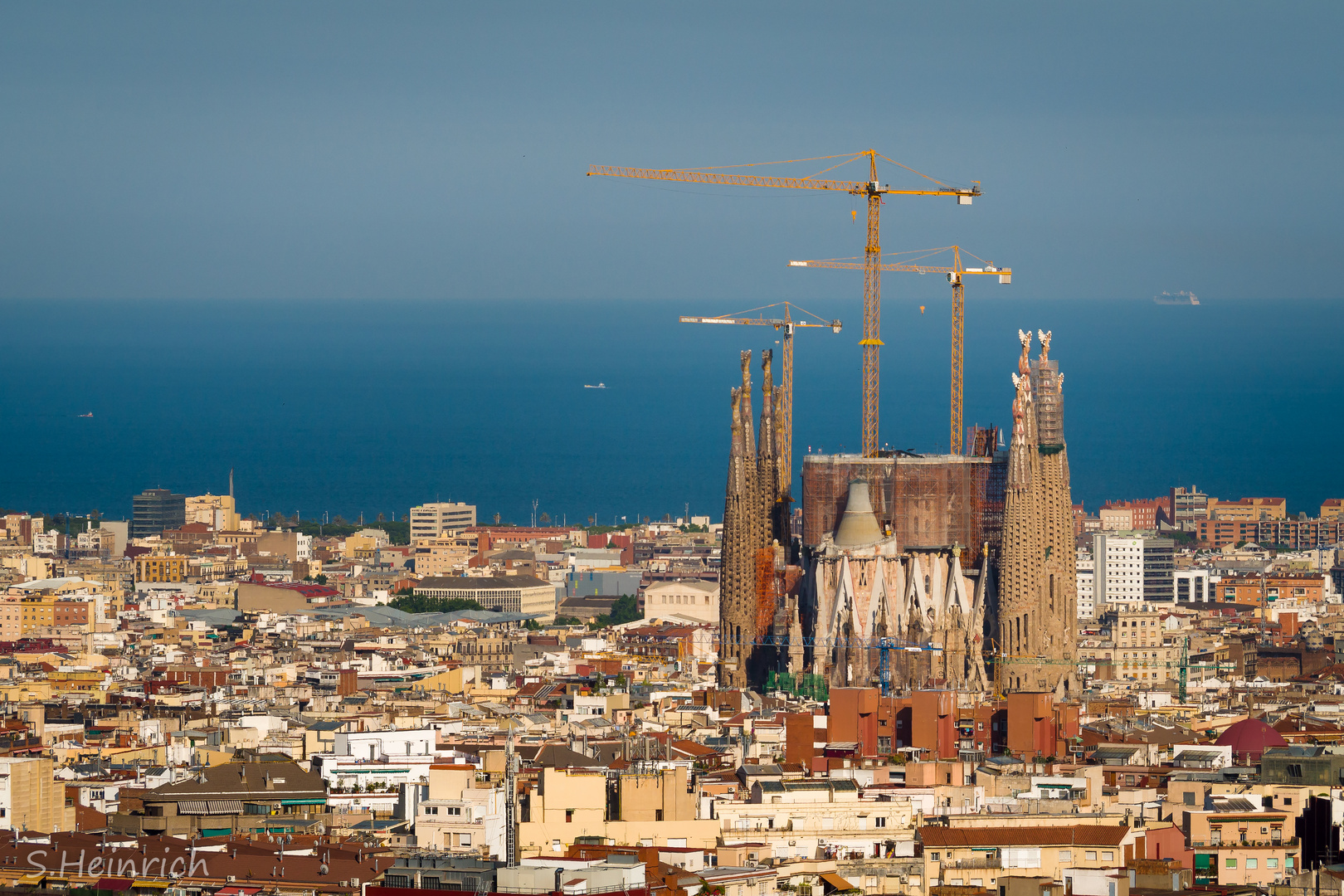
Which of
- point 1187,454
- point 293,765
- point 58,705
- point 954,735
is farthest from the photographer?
point 1187,454

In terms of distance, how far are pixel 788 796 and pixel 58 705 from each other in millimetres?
25495

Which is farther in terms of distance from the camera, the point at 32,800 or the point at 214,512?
the point at 214,512

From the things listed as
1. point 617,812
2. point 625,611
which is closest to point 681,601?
point 625,611

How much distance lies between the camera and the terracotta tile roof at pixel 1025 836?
112 feet

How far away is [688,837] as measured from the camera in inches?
1396

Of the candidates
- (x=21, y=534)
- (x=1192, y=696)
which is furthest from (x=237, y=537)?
(x=1192, y=696)

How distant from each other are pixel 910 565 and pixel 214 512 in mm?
67500

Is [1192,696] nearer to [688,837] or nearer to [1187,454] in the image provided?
[688,837]

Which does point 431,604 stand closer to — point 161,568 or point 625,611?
point 625,611

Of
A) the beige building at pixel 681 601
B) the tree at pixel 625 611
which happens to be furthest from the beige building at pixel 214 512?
the beige building at pixel 681 601

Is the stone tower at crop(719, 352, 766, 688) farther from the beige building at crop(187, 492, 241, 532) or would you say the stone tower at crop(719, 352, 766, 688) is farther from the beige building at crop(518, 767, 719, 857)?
the beige building at crop(187, 492, 241, 532)

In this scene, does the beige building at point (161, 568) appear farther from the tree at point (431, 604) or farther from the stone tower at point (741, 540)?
the stone tower at point (741, 540)

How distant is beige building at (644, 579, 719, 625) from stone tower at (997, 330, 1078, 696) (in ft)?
80.7

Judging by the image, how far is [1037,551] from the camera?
72.2 meters
